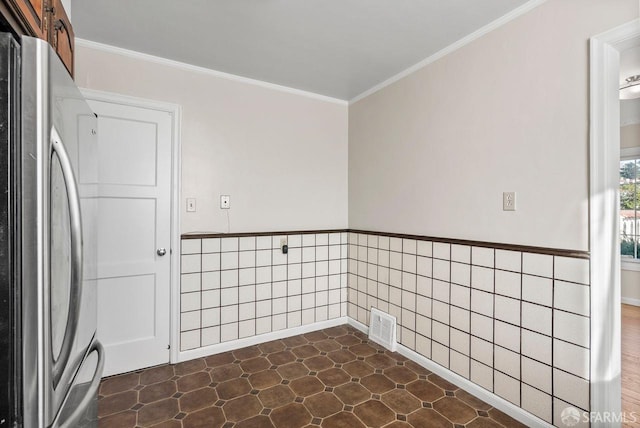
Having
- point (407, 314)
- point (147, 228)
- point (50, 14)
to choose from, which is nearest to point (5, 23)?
point (50, 14)

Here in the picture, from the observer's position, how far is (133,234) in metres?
2.41

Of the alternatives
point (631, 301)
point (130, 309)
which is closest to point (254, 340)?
point (130, 309)

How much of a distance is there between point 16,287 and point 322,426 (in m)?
1.65

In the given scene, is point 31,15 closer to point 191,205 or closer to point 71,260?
point 71,260

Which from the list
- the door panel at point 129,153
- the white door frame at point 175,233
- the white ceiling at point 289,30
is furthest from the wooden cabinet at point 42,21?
the white door frame at point 175,233

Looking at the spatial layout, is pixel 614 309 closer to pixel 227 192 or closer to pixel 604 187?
pixel 604 187

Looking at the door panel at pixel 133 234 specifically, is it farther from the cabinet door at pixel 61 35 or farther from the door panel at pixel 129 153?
the cabinet door at pixel 61 35

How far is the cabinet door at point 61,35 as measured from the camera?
1.11 metres

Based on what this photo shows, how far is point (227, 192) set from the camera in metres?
2.79

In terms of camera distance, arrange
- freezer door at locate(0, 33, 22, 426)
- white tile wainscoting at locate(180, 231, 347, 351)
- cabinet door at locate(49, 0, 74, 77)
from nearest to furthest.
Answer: freezer door at locate(0, 33, 22, 426), cabinet door at locate(49, 0, 74, 77), white tile wainscoting at locate(180, 231, 347, 351)

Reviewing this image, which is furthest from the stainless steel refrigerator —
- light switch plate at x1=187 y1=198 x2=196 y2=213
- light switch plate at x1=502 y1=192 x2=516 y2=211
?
light switch plate at x1=502 y1=192 x2=516 y2=211

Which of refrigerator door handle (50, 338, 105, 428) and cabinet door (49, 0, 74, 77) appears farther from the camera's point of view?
cabinet door (49, 0, 74, 77)

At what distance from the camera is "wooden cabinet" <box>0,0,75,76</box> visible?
2.48 feet

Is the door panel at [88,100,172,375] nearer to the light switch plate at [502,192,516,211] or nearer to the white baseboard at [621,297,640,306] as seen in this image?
the light switch plate at [502,192,516,211]
